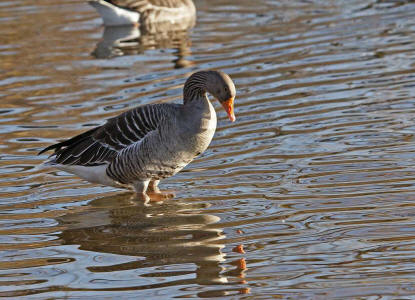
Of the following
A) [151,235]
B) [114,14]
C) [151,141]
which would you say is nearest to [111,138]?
[151,141]

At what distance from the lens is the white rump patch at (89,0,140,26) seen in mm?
17969

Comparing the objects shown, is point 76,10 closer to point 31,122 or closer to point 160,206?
point 31,122

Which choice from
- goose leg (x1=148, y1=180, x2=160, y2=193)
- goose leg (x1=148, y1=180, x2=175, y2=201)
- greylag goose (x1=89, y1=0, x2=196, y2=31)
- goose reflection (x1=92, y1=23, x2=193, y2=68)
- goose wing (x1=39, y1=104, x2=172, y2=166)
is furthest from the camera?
greylag goose (x1=89, y1=0, x2=196, y2=31)

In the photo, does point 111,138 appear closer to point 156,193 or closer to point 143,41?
→ point 156,193

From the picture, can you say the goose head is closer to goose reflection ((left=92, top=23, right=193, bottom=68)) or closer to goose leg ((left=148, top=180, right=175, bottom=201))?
goose leg ((left=148, top=180, right=175, bottom=201))

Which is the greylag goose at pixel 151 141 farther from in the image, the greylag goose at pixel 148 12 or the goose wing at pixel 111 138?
the greylag goose at pixel 148 12

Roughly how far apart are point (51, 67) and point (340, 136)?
6.48 metres

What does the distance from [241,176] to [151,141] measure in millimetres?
1131

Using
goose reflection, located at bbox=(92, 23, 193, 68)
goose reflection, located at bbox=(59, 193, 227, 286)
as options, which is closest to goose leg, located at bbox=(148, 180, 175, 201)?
goose reflection, located at bbox=(59, 193, 227, 286)

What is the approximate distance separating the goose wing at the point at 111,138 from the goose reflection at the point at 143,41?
5.24m

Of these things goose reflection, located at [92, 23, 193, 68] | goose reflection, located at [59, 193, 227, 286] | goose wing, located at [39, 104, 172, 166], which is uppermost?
goose reflection, located at [92, 23, 193, 68]

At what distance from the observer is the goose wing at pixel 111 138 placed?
28.5ft

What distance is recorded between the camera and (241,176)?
9141 mm

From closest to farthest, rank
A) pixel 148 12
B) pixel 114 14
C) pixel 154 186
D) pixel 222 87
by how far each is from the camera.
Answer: pixel 222 87 < pixel 154 186 < pixel 114 14 < pixel 148 12
